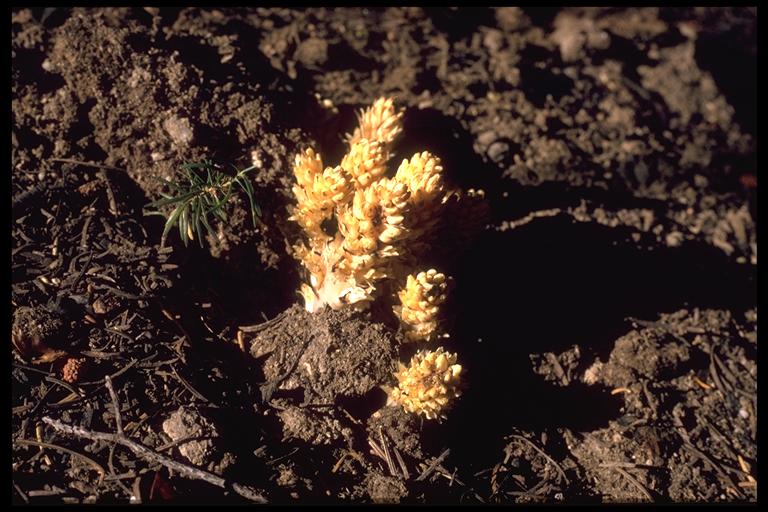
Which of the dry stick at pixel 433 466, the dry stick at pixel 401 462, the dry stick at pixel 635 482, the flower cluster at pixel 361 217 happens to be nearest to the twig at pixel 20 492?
the flower cluster at pixel 361 217

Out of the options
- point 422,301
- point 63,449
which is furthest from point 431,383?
point 63,449

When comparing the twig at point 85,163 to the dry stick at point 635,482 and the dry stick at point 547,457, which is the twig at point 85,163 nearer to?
the dry stick at point 547,457

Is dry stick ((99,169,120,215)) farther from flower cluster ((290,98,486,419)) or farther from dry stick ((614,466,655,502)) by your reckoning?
dry stick ((614,466,655,502))

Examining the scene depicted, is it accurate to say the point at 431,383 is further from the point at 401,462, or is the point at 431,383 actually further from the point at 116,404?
the point at 116,404

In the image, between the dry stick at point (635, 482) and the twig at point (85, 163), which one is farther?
the twig at point (85, 163)

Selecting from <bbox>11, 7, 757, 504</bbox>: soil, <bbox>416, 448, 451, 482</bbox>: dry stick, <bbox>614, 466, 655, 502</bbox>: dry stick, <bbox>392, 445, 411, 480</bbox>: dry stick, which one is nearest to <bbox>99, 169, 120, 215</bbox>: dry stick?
<bbox>11, 7, 757, 504</bbox>: soil

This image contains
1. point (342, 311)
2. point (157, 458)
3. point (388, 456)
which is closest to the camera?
point (157, 458)
